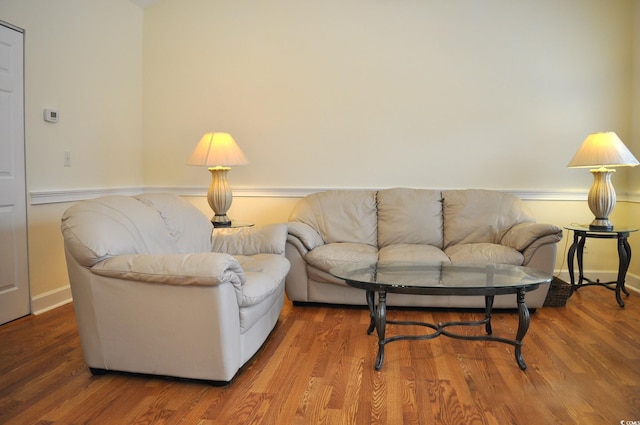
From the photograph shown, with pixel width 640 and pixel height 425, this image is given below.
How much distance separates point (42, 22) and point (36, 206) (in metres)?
1.26

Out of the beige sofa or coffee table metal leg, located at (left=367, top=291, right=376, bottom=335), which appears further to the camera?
the beige sofa

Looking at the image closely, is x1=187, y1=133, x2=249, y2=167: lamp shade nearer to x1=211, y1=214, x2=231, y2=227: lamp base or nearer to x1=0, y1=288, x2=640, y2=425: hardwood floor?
x1=211, y1=214, x2=231, y2=227: lamp base

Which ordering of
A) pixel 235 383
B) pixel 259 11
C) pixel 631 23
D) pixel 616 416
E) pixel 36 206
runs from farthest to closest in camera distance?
pixel 259 11 < pixel 631 23 < pixel 36 206 < pixel 235 383 < pixel 616 416

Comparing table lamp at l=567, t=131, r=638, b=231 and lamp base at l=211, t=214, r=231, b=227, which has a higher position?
table lamp at l=567, t=131, r=638, b=231

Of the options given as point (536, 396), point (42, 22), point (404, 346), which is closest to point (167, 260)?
point (404, 346)

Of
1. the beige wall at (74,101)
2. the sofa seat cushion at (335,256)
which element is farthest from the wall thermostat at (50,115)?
the sofa seat cushion at (335,256)

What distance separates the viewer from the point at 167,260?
2.27 m

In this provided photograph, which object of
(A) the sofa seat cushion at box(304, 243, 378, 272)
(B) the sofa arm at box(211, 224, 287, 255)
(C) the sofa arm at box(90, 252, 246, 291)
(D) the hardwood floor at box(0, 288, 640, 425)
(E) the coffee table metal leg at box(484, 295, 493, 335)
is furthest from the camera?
(A) the sofa seat cushion at box(304, 243, 378, 272)

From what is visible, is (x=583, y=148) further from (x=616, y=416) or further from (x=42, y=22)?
(x=42, y=22)

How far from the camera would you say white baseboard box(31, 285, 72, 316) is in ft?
11.3

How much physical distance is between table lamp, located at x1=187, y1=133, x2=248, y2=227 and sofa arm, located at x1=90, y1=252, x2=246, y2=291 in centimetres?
151

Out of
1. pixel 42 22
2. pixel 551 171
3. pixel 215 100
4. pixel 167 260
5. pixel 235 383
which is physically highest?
pixel 42 22

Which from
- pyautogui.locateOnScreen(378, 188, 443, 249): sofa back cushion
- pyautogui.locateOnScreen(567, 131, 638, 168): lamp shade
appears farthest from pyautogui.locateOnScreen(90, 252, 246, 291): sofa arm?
pyautogui.locateOnScreen(567, 131, 638, 168): lamp shade

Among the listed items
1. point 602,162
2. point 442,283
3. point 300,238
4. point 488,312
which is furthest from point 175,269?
point 602,162
